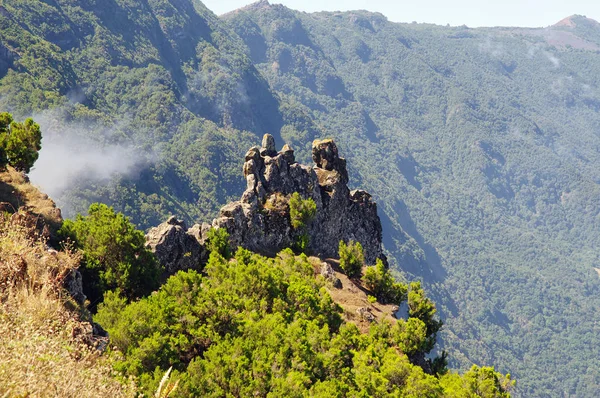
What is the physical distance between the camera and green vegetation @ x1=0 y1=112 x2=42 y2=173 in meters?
41.1

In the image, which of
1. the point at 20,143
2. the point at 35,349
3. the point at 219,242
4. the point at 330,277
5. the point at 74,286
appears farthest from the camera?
the point at 330,277

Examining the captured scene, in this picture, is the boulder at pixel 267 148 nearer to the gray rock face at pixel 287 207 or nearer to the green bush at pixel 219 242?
the gray rock face at pixel 287 207

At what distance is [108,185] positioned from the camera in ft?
643

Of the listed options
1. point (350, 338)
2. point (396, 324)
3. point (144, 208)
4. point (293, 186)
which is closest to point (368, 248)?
point (293, 186)

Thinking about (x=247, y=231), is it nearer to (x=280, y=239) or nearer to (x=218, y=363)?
(x=280, y=239)

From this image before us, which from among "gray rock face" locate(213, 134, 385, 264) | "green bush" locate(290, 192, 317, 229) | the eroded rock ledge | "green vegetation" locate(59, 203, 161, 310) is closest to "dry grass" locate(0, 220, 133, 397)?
"green vegetation" locate(59, 203, 161, 310)

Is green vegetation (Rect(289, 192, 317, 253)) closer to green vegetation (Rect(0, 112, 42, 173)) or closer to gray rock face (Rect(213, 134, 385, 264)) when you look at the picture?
gray rock face (Rect(213, 134, 385, 264))

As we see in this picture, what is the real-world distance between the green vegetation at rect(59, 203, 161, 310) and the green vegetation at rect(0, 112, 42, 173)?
23.2 feet

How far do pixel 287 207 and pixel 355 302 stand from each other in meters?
16.1

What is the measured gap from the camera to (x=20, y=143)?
136ft

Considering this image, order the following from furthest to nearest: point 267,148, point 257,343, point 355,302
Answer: point 267,148, point 355,302, point 257,343

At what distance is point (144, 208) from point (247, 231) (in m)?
154

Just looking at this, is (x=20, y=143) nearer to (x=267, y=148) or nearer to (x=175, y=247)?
(x=175, y=247)

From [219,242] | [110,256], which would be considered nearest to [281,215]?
[219,242]
